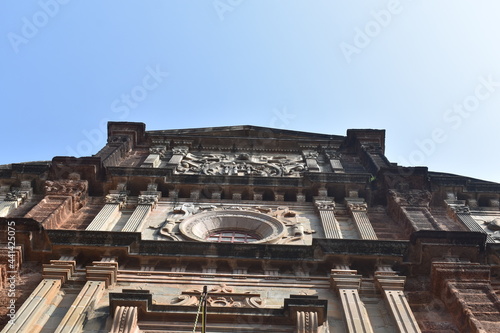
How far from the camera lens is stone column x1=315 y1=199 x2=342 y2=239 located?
15.3m

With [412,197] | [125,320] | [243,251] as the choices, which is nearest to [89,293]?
[125,320]

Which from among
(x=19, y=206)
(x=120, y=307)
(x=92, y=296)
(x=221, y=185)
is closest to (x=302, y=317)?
(x=120, y=307)

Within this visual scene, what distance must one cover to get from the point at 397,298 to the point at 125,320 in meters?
5.36

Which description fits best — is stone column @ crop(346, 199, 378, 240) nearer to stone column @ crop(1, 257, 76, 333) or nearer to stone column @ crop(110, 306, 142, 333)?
stone column @ crop(110, 306, 142, 333)

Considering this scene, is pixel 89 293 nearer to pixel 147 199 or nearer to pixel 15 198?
pixel 147 199

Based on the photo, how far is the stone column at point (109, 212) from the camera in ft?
50.1

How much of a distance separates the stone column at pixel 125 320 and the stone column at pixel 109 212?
450cm

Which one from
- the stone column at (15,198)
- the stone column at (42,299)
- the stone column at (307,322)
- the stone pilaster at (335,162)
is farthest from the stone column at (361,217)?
the stone column at (15,198)

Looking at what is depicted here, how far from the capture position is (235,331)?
10.7 meters

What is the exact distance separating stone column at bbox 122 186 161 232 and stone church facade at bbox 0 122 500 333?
0.05 metres

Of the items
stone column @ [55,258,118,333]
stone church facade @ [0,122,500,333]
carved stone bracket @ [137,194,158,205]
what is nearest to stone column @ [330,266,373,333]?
stone church facade @ [0,122,500,333]

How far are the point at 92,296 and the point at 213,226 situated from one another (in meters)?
5.36

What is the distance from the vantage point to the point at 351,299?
11.6 metres

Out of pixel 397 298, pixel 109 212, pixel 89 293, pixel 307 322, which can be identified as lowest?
pixel 307 322
